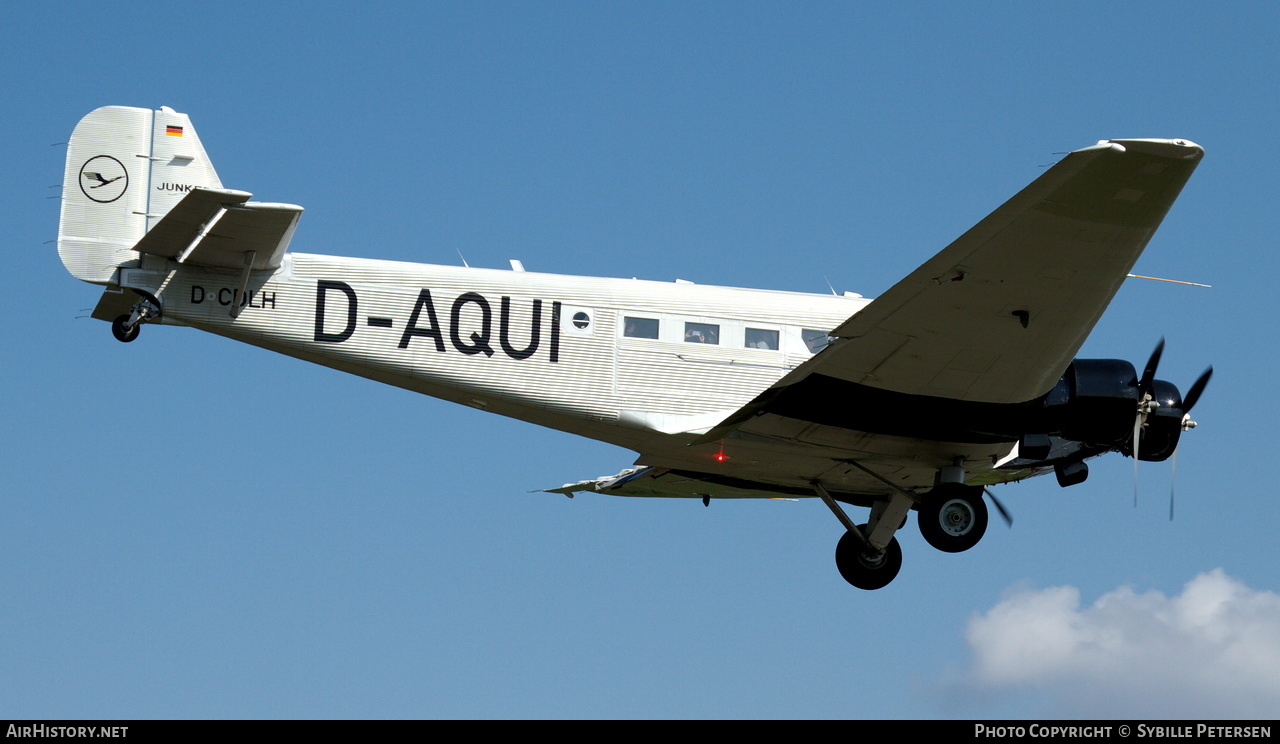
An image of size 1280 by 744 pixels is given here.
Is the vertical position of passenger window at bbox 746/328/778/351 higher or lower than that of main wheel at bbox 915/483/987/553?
higher

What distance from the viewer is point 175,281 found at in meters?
16.6

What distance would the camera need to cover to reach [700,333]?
1758cm

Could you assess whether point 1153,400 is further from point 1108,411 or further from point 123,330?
point 123,330

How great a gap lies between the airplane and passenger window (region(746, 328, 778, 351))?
3 centimetres

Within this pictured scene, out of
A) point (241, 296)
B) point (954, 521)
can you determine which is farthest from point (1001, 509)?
point (241, 296)

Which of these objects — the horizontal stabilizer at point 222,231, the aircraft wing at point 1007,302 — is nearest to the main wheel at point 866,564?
the aircraft wing at point 1007,302

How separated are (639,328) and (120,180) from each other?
280 inches

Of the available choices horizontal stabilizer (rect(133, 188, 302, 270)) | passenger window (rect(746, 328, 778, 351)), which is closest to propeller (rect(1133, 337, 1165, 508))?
passenger window (rect(746, 328, 778, 351))

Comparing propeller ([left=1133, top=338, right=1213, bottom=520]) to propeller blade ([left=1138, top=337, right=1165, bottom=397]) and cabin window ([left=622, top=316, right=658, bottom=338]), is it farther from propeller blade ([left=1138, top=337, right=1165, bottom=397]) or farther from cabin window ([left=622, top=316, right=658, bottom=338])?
cabin window ([left=622, top=316, right=658, bottom=338])

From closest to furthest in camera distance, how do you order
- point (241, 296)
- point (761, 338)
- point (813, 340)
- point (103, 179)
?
1. point (241, 296)
2. point (103, 179)
3. point (761, 338)
4. point (813, 340)

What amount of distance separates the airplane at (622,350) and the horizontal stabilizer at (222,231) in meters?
0.03

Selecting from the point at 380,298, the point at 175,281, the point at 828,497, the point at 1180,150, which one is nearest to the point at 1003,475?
the point at 828,497

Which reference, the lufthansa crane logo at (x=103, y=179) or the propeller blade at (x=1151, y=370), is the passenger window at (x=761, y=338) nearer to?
the propeller blade at (x=1151, y=370)

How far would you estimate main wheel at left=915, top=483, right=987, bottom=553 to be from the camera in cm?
1727
